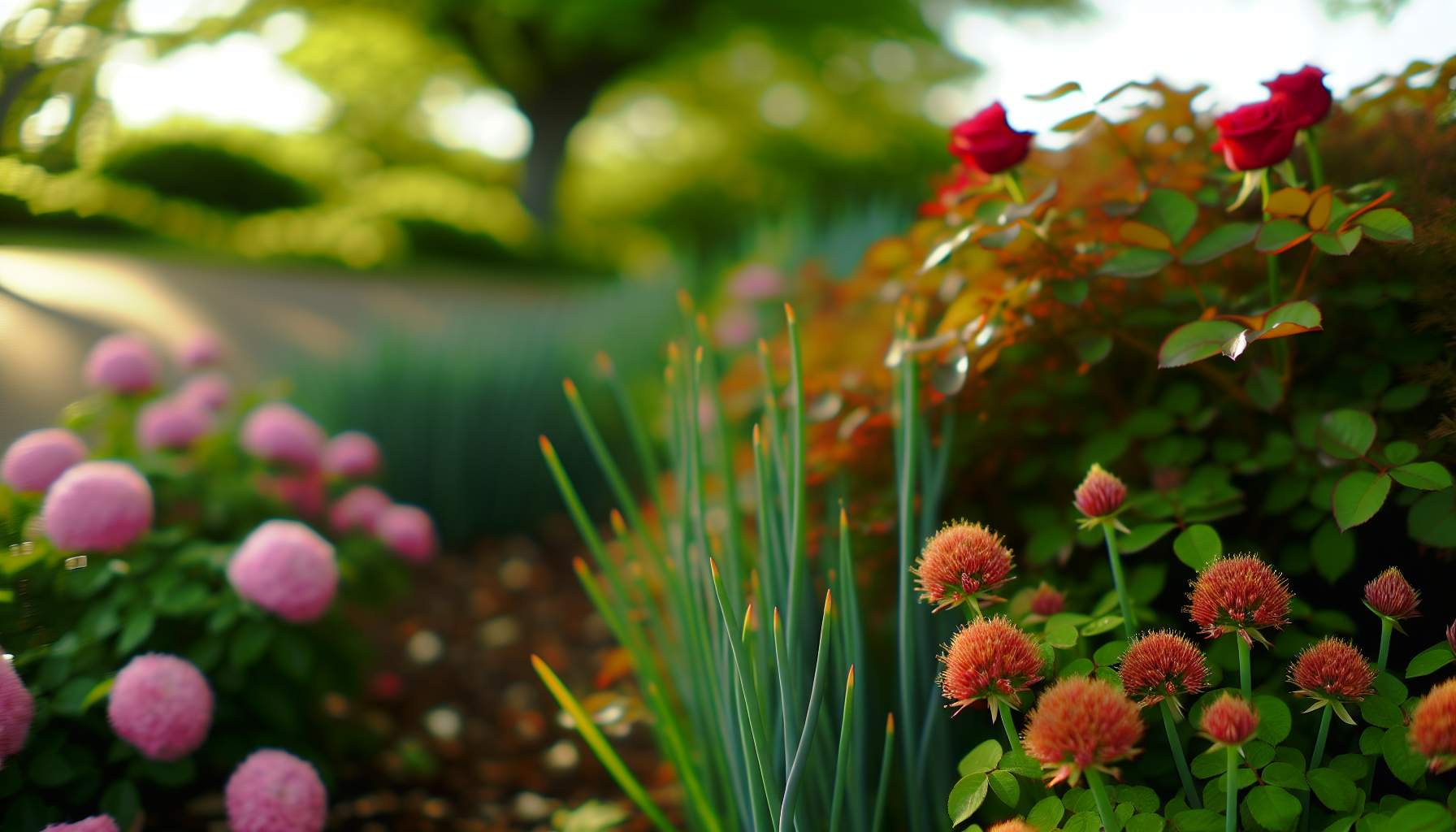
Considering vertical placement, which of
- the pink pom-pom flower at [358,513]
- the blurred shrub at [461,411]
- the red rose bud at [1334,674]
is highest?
the red rose bud at [1334,674]

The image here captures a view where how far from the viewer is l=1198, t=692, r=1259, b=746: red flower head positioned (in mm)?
593

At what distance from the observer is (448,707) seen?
186cm

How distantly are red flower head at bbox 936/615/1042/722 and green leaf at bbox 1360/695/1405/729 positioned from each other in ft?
0.98

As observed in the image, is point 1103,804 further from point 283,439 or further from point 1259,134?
point 283,439

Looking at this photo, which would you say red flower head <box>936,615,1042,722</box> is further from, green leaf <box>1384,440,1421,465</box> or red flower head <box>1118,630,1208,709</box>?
green leaf <box>1384,440,1421,465</box>

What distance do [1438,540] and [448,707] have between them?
5.70 feet

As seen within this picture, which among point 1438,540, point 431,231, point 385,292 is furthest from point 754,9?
point 1438,540

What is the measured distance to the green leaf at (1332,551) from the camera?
0.92 metres

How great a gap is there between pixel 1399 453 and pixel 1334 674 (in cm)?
31

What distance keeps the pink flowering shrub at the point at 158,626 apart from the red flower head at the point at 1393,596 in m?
1.19

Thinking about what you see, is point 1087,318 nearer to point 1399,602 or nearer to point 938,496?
point 938,496

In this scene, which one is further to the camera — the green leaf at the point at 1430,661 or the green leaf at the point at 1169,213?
the green leaf at the point at 1169,213

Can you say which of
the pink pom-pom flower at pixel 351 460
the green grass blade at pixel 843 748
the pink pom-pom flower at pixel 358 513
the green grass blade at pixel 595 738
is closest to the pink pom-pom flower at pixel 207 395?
the pink pom-pom flower at pixel 351 460

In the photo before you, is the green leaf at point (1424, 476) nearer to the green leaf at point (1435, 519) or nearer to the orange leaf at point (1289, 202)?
the green leaf at point (1435, 519)
